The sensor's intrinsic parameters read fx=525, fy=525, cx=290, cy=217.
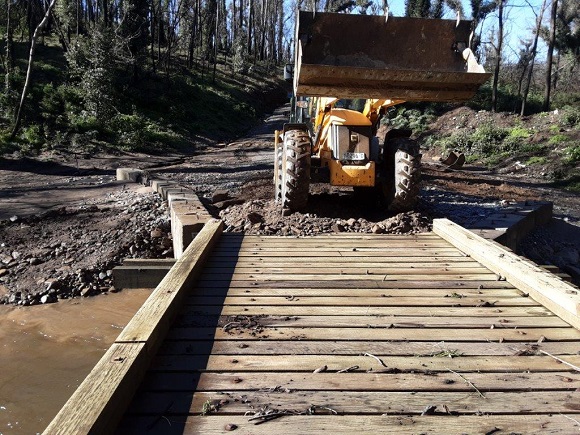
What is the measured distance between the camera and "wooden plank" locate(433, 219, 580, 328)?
3.52 meters

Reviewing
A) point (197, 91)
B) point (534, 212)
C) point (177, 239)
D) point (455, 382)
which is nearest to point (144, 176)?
point (177, 239)

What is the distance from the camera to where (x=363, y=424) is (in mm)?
2342

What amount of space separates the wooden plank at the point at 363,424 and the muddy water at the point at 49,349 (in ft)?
8.92

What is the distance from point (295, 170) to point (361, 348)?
487 centimetres

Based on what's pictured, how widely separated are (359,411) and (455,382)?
1.97 feet

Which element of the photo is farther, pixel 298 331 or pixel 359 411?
pixel 298 331

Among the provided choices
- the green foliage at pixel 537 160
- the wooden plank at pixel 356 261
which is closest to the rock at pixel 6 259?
the wooden plank at pixel 356 261

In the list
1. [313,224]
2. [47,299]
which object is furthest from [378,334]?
[47,299]

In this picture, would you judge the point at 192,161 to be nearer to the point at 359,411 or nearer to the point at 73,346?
the point at 73,346

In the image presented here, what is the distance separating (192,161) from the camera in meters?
17.8

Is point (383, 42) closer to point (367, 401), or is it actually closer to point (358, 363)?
point (358, 363)

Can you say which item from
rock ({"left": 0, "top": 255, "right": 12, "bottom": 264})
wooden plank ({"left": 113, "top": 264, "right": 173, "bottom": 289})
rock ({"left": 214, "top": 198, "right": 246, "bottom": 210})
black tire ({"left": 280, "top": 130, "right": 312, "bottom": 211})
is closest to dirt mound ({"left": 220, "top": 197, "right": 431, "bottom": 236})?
black tire ({"left": 280, "top": 130, "right": 312, "bottom": 211})

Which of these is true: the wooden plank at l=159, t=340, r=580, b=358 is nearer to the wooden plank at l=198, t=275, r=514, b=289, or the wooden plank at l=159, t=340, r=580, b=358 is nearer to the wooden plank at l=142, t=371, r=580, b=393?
the wooden plank at l=142, t=371, r=580, b=393

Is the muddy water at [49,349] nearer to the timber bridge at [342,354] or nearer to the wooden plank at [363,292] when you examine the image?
the timber bridge at [342,354]
